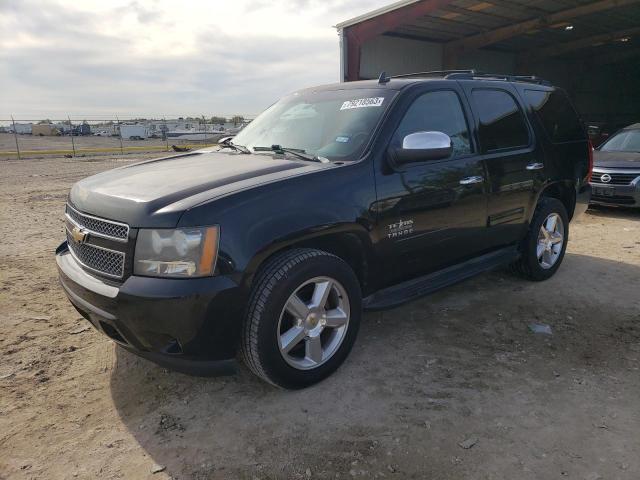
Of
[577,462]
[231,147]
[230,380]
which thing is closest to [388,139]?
[231,147]

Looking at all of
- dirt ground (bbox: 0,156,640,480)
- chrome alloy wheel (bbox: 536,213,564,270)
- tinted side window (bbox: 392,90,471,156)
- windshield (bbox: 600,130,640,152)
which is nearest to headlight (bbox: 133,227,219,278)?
dirt ground (bbox: 0,156,640,480)

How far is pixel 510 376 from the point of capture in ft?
10.5

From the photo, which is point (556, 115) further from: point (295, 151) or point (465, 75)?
point (295, 151)

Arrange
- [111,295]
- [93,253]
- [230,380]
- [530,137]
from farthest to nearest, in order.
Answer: [530,137], [230,380], [93,253], [111,295]

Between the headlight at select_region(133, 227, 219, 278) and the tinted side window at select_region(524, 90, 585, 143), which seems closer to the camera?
the headlight at select_region(133, 227, 219, 278)

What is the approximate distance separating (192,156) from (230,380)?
178 cm

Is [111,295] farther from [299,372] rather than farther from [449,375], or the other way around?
[449,375]

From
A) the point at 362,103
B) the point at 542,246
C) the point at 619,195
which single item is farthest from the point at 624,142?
the point at 362,103

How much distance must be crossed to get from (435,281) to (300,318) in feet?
4.15

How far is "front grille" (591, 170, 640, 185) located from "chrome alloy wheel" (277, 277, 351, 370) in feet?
23.0

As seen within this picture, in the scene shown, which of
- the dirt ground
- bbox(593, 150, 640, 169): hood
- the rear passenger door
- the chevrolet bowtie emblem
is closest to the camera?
the dirt ground

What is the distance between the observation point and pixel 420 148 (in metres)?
3.24

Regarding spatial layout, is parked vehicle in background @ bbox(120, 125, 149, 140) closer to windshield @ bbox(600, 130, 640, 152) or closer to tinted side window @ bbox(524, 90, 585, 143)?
windshield @ bbox(600, 130, 640, 152)

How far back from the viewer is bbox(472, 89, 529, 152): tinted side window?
13.4 feet
